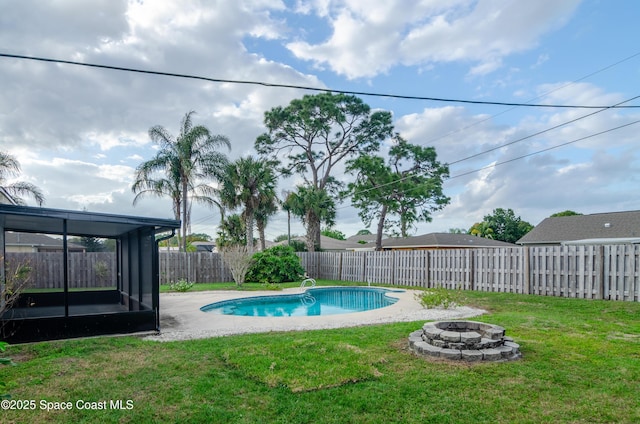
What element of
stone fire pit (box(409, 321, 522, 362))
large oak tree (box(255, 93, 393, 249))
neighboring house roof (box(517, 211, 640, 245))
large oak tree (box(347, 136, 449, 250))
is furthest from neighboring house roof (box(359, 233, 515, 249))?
stone fire pit (box(409, 321, 522, 362))

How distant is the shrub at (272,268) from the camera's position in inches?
728

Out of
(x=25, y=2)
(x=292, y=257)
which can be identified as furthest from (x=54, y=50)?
(x=292, y=257)

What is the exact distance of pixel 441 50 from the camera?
37.9 ft

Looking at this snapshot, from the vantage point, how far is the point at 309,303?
44.6ft

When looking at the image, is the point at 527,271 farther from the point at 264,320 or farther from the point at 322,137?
the point at 322,137

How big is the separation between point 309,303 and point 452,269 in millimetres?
5163

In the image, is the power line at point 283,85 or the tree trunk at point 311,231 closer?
the power line at point 283,85

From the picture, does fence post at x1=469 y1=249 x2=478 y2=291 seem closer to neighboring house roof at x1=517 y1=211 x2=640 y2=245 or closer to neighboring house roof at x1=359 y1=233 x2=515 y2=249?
neighboring house roof at x1=517 y1=211 x2=640 y2=245

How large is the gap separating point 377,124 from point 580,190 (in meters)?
17.5

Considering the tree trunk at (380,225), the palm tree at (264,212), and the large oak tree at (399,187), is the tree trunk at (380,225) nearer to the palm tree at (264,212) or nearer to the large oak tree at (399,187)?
the large oak tree at (399,187)

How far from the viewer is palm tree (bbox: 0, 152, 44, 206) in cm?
1794

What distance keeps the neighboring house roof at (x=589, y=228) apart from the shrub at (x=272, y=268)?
16.3m

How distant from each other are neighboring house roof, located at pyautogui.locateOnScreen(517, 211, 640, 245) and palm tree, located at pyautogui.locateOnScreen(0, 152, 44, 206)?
28.2 meters

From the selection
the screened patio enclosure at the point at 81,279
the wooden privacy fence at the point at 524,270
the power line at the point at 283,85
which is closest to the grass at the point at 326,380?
the screened patio enclosure at the point at 81,279
